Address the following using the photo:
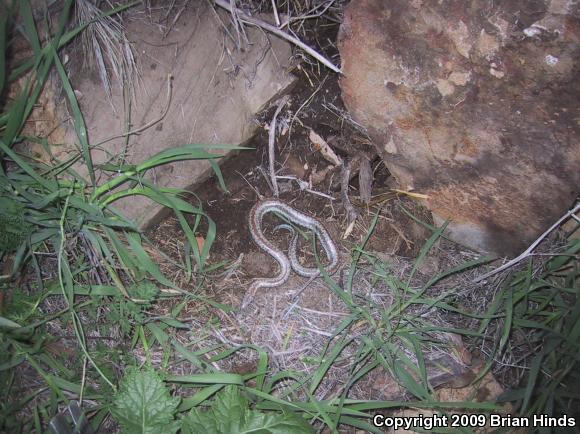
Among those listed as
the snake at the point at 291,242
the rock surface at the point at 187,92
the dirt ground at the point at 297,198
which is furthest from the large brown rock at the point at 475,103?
the snake at the point at 291,242

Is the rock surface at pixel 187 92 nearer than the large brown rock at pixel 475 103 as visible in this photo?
No

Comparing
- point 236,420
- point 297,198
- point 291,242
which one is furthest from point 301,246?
point 236,420

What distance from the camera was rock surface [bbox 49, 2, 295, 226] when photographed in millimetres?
3092

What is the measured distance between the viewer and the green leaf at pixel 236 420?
2.43 m

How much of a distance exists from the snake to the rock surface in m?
0.52

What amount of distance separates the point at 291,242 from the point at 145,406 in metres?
1.50

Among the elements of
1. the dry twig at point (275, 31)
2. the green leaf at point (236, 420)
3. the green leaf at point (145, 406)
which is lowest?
the green leaf at point (236, 420)

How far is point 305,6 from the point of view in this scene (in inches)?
128

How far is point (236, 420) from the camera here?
8.00ft

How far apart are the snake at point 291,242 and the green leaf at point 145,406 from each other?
0.89 metres

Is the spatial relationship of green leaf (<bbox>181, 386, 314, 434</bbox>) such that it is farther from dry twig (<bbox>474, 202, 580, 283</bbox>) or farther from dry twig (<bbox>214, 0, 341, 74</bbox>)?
dry twig (<bbox>214, 0, 341, 74</bbox>)

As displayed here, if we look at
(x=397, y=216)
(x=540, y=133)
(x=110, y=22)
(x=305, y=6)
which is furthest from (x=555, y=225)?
(x=110, y=22)

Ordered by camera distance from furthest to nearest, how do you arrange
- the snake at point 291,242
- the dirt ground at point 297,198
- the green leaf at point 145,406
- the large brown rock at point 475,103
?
1. the dirt ground at point 297,198
2. the snake at point 291,242
3. the large brown rock at point 475,103
4. the green leaf at point 145,406

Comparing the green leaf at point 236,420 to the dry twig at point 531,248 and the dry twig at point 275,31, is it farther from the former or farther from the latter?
the dry twig at point 275,31
